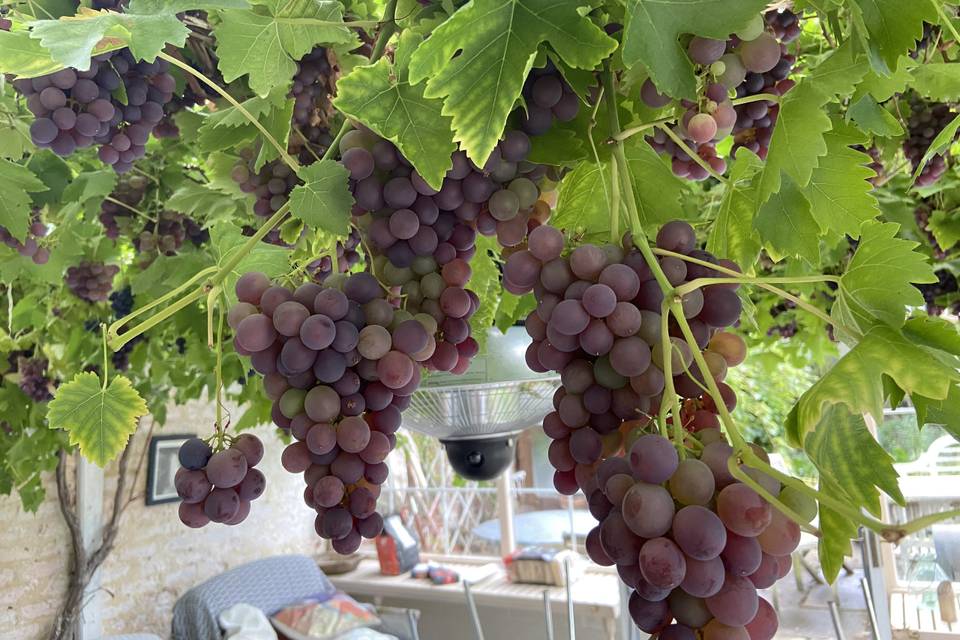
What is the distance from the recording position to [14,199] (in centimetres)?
84

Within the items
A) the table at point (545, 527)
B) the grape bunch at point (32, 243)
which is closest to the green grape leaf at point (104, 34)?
the grape bunch at point (32, 243)

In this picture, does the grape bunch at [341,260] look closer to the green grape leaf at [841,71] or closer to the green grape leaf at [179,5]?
the green grape leaf at [179,5]

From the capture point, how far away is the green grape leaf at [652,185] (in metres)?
0.49

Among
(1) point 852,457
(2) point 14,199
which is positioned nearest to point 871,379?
(1) point 852,457

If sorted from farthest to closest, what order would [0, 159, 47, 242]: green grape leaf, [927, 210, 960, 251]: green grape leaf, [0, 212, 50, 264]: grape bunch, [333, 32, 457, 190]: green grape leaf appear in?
[927, 210, 960, 251]: green grape leaf
[0, 212, 50, 264]: grape bunch
[0, 159, 47, 242]: green grape leaf
[333, 32, 457, 190]: green grape leaf

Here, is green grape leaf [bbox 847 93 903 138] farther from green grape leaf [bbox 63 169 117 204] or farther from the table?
the table

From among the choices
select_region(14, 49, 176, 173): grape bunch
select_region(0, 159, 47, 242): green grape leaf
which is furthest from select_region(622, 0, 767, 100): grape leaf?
select_region(0, 159, 47, 242): green grape leaf

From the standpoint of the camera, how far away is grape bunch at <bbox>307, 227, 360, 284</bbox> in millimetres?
536

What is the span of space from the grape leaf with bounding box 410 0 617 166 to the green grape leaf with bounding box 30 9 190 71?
0.16 m

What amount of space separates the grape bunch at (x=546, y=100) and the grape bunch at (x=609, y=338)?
0.22ft

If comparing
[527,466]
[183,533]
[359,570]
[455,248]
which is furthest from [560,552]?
[455,248]

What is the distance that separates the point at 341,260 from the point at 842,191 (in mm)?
398

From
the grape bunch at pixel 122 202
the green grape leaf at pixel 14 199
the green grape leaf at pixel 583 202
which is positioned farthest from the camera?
the grape bunch at pixel 122 202

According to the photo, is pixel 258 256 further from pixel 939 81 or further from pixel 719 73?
pixel 939 81
